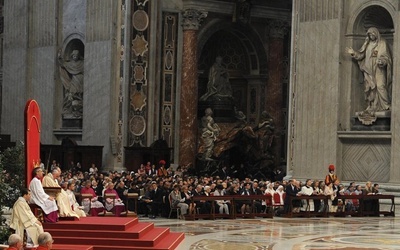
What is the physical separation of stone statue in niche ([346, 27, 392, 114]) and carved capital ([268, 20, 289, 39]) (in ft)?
31.5

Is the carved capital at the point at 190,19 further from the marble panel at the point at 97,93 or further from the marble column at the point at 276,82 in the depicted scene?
the marble column at the point at 276,82

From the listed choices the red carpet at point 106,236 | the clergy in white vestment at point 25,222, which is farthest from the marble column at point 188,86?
the clergy in white vestment at point 25,222

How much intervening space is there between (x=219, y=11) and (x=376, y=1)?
31.6 feet

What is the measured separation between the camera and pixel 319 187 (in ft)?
85.8

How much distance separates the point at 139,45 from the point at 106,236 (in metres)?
16.7

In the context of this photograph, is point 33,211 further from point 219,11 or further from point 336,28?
point 219,11

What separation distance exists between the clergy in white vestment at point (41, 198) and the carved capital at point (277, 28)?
19944 mm

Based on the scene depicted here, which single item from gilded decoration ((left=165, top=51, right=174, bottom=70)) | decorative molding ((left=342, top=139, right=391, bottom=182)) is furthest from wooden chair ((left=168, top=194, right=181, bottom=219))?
gilded decoration ((left=165, top=51, right=174, bottom=70))

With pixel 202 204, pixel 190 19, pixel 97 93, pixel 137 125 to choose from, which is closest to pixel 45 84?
pixel 97 93

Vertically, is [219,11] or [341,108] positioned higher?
[219,11]

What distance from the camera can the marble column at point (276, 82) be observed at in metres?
36.4

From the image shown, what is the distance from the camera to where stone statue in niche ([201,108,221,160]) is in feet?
114

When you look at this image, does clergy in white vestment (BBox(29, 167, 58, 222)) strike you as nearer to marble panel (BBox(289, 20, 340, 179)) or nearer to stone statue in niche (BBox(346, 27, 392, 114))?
marble panel (BBox(289, 20, 340, 179))

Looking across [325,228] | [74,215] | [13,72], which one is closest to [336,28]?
[325,228]
